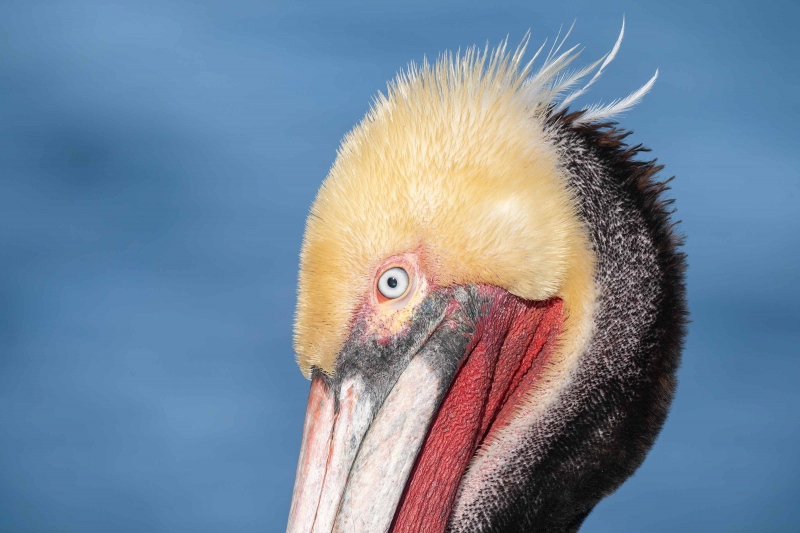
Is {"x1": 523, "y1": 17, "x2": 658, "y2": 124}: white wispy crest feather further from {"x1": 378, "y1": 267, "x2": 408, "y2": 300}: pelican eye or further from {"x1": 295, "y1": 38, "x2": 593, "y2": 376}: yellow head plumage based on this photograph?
{"x1": 378, "y1": 267, "x2": 408, "y2": 300}: pelican eye

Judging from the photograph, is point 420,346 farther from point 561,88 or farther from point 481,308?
point 561,88

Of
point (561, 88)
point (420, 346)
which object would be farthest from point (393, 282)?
point (561, 88)

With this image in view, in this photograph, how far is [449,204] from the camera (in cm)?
185

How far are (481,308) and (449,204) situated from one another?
252 millimetres

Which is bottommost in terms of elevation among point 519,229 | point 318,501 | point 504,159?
point 318,501

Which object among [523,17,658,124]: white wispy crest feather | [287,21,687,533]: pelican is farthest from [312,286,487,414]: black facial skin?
[523,17,658,124]: white wispy crest feather

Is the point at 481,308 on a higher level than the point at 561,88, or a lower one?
lower

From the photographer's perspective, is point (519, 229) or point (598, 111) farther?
point (598, 111)

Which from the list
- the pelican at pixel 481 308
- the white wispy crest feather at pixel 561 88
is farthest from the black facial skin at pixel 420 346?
the white wispy crest feather at pixel 561 88

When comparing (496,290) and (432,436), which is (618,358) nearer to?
(496,290)

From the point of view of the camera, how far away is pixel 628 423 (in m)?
2.05

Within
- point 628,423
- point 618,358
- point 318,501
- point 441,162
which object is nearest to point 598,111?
point 441,162

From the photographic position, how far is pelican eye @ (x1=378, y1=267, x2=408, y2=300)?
1.88 m

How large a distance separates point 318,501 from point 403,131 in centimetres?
85
